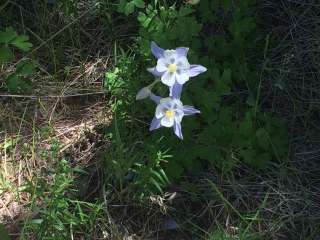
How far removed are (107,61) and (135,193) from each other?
0.87 meters

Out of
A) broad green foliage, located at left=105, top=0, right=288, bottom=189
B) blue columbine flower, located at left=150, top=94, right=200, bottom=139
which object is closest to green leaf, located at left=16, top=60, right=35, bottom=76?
broad green foliage, located at left=105, top=0, right=288, bottom=189

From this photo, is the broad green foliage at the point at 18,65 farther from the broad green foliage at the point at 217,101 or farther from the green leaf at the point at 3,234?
the green leaf at the point at 3,234

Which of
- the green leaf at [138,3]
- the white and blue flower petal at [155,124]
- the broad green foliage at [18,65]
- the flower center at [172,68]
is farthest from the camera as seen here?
the green leaf at [138,3]

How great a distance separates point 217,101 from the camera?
278 cm

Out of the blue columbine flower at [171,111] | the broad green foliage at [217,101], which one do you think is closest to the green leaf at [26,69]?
the broad green foliage at [217,101]

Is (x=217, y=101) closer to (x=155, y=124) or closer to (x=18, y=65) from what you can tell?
(x=155, y=124)

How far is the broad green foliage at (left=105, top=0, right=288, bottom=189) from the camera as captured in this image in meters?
2.75

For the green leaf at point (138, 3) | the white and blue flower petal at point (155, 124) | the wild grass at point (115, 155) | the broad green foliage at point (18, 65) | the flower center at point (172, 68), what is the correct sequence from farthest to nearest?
1. the green leaf at point (138, 3)
2. the broad green foliage at point (18, 65)
3. the wild grass at point (115, 155)
4. the white and blue flower petal at point (155, 124)
5. the flower center at point (172, 68)

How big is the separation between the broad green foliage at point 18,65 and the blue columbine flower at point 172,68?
694 mm

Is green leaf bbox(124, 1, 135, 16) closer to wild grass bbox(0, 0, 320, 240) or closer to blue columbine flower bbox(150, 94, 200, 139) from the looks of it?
wild grass bbox(0, 0, 320, 240)

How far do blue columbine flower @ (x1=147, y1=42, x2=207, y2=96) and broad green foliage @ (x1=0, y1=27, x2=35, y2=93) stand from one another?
2.28ft

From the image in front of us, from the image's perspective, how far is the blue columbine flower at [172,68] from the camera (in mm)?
2449

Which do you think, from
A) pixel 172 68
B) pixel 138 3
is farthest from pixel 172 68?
pixel 138 3

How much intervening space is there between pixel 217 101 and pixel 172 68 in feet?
1.35
